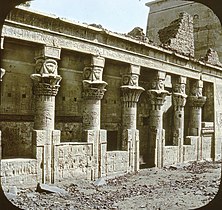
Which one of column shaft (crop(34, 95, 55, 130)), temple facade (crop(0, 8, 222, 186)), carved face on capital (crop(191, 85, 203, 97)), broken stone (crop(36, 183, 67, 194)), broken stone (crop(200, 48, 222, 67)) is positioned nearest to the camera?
broken stone (crop(36, 183, 67, 194))

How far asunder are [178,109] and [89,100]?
5.92 meters

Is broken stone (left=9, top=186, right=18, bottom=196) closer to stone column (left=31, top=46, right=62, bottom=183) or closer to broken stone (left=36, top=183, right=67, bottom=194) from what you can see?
broken stone (left=36, top=183, right=67, bottom=194)

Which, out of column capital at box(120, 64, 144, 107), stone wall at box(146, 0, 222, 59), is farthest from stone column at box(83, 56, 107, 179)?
stone wall at box(146, 0, 222, 59)

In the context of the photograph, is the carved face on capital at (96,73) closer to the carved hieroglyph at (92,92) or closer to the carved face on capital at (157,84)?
the carved hieroglyph at (92,92)

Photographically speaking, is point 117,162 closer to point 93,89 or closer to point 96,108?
point 96,108

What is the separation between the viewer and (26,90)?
984cm

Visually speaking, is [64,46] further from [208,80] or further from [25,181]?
[208,80]

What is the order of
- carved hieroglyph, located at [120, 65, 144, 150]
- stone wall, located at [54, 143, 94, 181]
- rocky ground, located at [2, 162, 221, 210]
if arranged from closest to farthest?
rocky ground, located at [2, 162, 221, 210], stone wall, located at [54, 143, 94, 181], carved hieroglyph, located at [120, 65, 144, 150]

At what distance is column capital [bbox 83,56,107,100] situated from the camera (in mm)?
10117

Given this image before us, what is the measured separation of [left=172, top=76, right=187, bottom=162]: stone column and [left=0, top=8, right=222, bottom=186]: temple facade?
0.16 feet

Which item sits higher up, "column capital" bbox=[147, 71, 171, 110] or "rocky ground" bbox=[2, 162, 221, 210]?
"column capital" bbox=[147, 71, 171, 110]

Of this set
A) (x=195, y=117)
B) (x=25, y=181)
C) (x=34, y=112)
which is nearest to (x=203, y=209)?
(x=25, y=181)

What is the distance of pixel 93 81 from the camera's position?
1014 cm

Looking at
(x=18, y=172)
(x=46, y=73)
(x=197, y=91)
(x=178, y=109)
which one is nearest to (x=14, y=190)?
(x=18, y=172)
